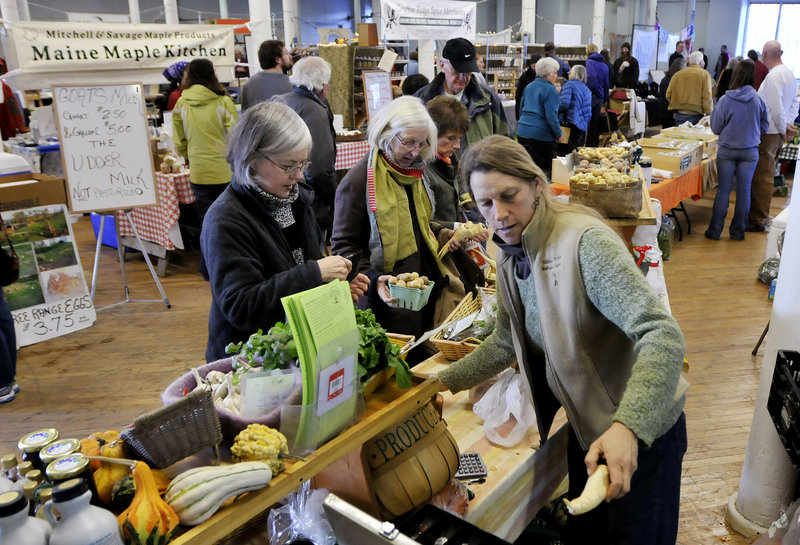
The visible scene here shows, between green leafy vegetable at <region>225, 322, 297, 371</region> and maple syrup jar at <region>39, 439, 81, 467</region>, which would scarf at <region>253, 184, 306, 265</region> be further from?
maple syrup jar at <region>39, 439, 81, 467</region>

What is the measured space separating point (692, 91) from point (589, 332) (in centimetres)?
904

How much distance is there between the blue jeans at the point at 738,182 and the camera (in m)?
6.36

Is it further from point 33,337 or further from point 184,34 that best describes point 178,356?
point 184,34

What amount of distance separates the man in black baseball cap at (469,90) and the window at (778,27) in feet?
66.5

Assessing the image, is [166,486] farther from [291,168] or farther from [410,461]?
[291,168]

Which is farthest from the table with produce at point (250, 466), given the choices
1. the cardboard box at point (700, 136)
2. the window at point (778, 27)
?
the window at point (778, 27)

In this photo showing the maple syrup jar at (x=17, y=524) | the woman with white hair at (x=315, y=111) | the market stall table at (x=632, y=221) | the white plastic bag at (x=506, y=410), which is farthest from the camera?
the woman with white hair at (x=315, y=111)

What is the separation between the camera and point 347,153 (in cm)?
682

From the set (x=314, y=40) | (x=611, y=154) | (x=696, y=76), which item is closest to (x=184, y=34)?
(x=611, y=154)

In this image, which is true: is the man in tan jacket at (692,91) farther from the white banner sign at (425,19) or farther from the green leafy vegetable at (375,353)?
the green leafy vegetable at (375,353)

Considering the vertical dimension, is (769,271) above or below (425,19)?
below

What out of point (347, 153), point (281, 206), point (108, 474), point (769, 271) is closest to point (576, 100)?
point (347, 153)

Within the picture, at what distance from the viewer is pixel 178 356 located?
14.1 ft

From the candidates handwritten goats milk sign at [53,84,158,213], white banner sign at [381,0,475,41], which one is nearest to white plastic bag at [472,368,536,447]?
handwritten goats milk sign at [53,84,158,213]
